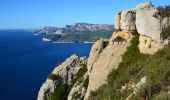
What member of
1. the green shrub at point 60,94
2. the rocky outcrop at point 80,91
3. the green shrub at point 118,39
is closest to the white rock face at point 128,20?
the green shrub at point 118,39

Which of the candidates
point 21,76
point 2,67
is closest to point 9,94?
point 21,76

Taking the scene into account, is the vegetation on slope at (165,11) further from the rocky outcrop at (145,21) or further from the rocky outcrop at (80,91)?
the rocky outcrop at (80,91)

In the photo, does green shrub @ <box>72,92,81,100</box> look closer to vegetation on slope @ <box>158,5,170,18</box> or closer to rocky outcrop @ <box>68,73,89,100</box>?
rocky outcrop @ <box>68,73,89,100</box>

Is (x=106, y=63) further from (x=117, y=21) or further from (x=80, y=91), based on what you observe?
(x=80, y=91)

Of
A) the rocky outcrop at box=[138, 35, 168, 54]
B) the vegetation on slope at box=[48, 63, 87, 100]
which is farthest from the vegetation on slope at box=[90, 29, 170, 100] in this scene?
the vegetation on slope at box=[48, 63, 87, 100]

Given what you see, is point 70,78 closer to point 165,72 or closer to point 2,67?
point 165,72

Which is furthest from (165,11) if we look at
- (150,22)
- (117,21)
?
(117,21)
